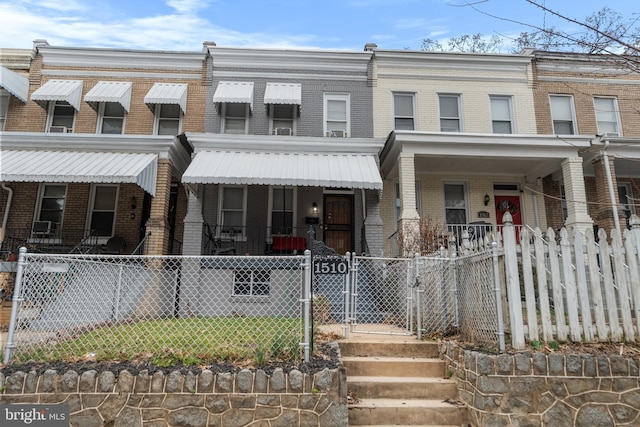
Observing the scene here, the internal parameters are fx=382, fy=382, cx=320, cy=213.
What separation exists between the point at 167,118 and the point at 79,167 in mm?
4130

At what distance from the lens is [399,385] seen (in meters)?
4.88

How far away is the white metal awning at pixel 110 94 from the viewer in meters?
12.1

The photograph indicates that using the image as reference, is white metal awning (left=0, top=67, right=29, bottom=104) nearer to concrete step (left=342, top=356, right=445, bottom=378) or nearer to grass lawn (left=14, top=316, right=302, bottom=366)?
grass lawn (left=14, top=316, right=302, bottom=366)

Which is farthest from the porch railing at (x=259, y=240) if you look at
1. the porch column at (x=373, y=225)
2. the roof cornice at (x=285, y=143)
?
the roof cornice at (x=285, y=143)

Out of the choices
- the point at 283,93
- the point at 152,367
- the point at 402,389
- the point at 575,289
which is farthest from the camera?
the point at 283,93

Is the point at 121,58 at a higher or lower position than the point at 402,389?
higher

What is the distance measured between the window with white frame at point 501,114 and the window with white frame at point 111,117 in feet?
41.6

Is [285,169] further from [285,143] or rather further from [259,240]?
[259,240]

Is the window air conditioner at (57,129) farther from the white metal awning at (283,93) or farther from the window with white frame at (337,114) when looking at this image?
the window with white frame at (337,114)

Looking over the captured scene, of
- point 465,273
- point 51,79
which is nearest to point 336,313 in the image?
point 465,273

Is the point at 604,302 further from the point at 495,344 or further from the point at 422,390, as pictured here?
the point at 422,390

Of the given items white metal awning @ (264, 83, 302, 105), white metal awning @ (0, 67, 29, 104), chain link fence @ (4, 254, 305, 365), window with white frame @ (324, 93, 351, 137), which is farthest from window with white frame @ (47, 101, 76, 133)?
window with white frame @ (324, 93, 351, 137)

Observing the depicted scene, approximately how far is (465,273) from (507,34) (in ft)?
11.0

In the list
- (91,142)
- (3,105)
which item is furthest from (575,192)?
(3,105)
